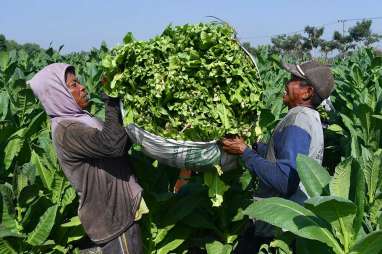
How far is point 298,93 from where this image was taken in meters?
2.92

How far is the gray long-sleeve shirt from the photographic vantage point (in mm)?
2875

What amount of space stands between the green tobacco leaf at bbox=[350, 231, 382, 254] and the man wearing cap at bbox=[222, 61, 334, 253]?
68 cm

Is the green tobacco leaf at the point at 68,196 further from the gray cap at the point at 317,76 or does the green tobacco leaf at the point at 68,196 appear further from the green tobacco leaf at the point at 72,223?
the gray cap at the point at 317,76

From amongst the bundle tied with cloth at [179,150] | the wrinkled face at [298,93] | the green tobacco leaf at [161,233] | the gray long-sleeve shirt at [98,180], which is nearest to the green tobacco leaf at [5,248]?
the gray long-sleeve shirt at [98,180]

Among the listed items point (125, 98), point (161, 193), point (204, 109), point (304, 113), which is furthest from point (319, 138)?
point (161, 193)

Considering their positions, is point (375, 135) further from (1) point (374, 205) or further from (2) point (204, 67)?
(2) point (204, 67)

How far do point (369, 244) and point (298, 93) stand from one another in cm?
109

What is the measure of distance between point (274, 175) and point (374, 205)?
50cm

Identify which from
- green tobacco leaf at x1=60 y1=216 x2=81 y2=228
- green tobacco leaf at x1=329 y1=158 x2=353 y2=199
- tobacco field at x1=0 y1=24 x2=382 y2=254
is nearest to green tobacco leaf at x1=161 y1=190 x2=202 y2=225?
tobacco field at x1=0 y1=24 x2=382 y2=254

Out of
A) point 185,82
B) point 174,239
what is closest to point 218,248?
point 174,239

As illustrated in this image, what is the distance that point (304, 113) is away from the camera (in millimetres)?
2811

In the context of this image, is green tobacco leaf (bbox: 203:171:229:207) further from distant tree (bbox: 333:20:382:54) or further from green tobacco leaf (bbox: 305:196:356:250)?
distant tree (bbox: 333:20:382:54)

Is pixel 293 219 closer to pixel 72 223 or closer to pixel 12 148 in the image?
pixel 72 223

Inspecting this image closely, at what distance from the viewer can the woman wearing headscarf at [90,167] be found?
2912 mm
